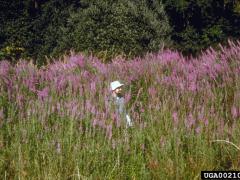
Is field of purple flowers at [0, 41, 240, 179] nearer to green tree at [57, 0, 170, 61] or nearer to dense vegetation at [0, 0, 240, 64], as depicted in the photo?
dense vegetation at [0, 0, 240, 64]

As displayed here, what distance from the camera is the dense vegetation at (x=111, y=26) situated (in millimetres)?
12648

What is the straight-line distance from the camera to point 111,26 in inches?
499

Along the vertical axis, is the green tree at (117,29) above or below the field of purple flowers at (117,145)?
above

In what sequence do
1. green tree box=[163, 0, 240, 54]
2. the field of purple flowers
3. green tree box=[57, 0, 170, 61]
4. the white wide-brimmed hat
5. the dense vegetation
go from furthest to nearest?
1. green tree box=[163, 0, 240, 54]
2. the dense vegetation
3. green tree box=[57, 0, 170, 61]
4. the white wide-brimmed hat
5. the field of purple flowers

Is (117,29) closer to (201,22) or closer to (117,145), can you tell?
(201,22)

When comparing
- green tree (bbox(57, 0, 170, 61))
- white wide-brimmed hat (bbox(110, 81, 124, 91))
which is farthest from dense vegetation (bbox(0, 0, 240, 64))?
white wide-brimmed hat (bbox(110, 81, 124, 91))

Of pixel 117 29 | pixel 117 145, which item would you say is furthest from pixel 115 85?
pixel 117 29

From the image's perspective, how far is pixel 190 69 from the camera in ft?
25.2

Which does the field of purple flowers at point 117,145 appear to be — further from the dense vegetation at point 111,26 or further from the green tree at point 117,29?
the green tree at point 117,29

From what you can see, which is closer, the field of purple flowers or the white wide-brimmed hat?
the field of purple flowers

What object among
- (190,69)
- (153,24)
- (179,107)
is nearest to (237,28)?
(153,24)

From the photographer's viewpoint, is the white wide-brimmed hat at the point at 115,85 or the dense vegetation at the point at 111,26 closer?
the white wide-brimmed hat at the point at 115,85

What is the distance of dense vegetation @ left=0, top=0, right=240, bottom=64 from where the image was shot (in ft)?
41.5

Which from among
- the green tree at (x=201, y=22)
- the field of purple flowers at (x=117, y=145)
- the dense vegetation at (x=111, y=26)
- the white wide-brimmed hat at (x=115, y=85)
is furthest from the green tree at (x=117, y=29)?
the field of purple flowers at (x=117, y=145)
